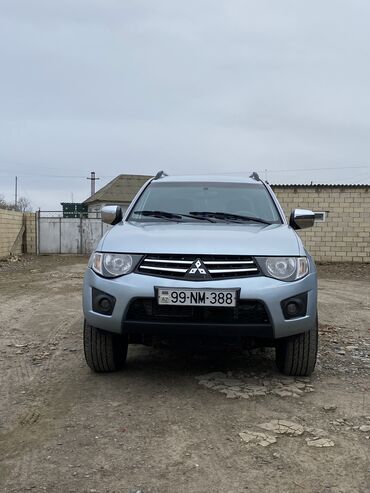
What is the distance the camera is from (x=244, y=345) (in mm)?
3979

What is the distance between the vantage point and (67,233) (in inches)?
1007

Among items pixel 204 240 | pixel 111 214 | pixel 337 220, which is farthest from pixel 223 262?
pixel 337 220

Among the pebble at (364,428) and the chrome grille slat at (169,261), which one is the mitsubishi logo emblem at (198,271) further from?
the pebble at (364,428)

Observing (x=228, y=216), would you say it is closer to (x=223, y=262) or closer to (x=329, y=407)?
(x=223, y=262)

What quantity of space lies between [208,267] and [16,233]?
68.1 ft

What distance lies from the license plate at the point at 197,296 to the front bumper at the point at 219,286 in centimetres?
4

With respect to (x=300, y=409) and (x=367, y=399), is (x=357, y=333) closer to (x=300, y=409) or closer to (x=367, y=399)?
(x=367, y=399)

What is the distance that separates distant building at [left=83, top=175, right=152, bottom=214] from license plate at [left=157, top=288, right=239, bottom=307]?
114 feet

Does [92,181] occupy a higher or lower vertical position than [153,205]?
higher

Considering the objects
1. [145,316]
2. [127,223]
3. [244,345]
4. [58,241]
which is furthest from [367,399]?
[58,241]

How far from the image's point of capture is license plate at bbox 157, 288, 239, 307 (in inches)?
145

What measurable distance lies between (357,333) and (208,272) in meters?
3.47

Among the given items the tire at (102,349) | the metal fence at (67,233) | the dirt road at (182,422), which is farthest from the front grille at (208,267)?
the metal fence at (67,233)

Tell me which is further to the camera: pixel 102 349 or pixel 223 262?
pixel 102 349
